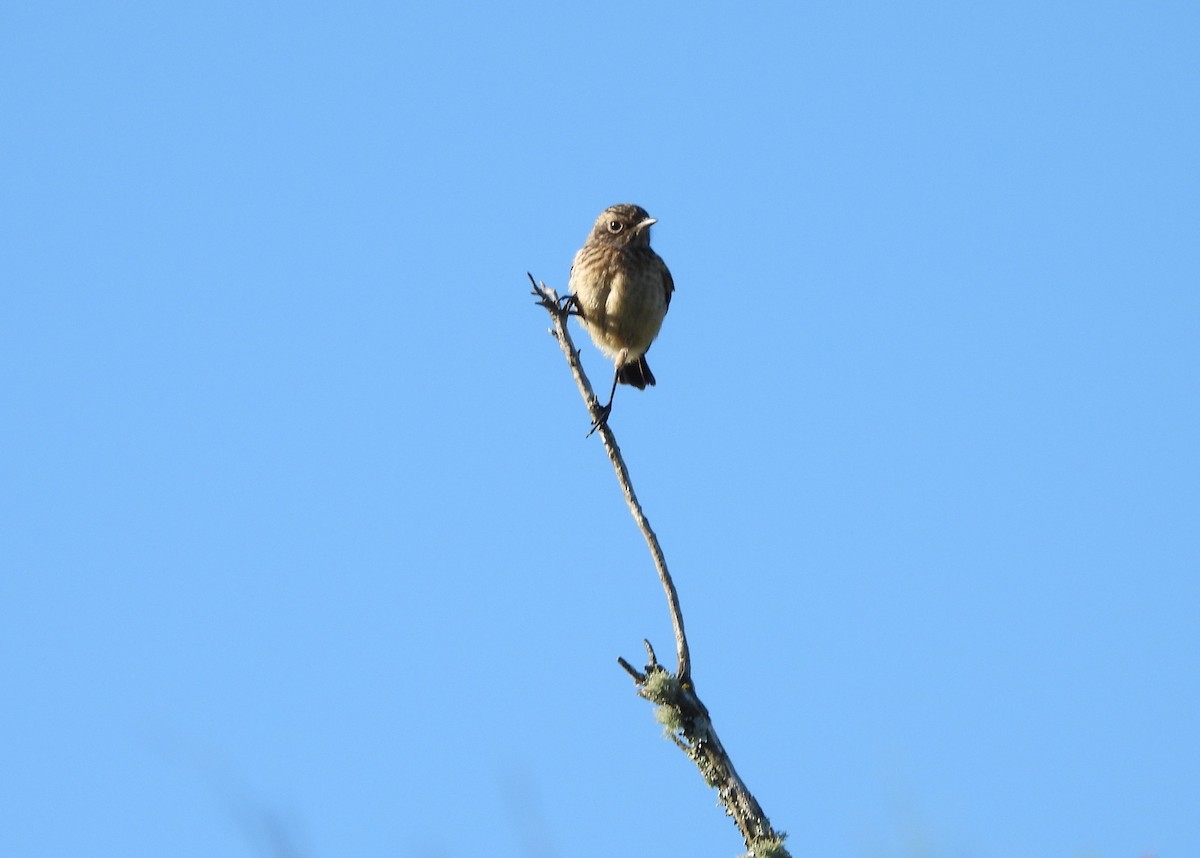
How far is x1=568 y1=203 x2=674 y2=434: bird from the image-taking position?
933 centimetres

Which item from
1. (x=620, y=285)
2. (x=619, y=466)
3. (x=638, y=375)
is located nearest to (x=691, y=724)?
(x=619, y=466)

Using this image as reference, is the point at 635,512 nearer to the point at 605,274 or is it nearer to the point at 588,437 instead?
the point at 588,437

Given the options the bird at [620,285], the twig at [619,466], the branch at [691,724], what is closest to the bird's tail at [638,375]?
the bird at [620,285]

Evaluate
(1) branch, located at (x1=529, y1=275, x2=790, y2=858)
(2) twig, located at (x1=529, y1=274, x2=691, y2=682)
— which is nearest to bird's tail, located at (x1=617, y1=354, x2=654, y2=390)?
(2) twig, located at (x1=529, y1=274, x2=691, y2=682)

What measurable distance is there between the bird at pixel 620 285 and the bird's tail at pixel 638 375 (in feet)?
0.59

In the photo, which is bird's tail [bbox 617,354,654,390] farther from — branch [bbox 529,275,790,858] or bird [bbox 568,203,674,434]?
branch [bbox 529,275,790,858]

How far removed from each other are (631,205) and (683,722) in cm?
575

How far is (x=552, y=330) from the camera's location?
635 cm

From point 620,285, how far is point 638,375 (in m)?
1.07

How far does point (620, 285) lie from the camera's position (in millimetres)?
9273

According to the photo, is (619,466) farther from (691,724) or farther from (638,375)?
(638,375)

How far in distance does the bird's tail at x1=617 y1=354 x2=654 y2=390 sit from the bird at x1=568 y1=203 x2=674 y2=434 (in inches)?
7.1

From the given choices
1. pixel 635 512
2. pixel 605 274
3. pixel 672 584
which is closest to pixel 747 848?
pixel 672 584

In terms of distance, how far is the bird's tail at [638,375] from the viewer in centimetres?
1016
